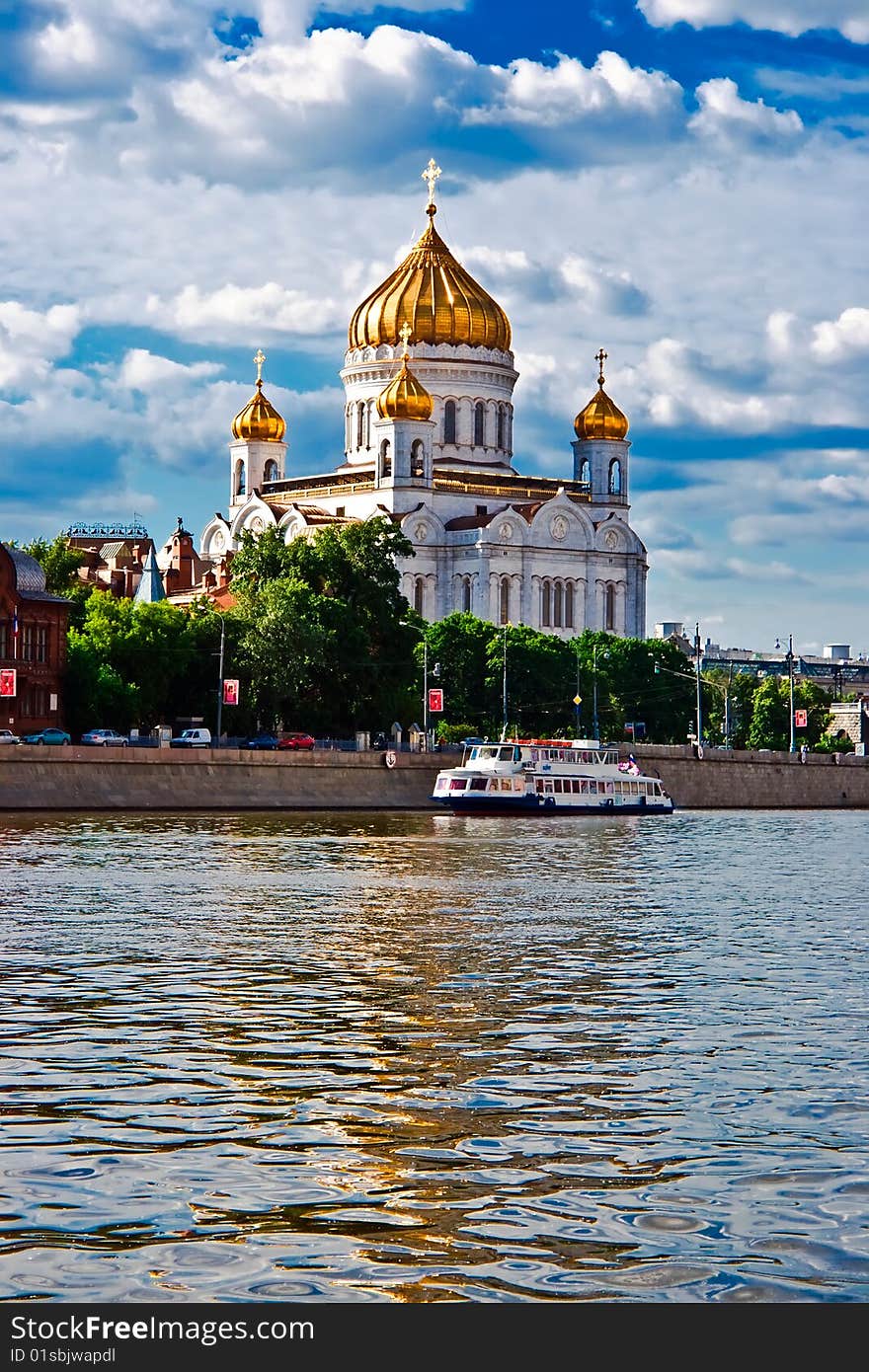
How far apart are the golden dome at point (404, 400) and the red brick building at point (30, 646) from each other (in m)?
51.4

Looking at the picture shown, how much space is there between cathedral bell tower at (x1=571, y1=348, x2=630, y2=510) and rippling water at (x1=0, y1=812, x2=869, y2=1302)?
108126 millimetres

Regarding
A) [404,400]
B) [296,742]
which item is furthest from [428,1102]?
[404,400]

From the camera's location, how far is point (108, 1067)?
17688 mm

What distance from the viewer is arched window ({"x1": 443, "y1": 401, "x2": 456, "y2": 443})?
135 meters

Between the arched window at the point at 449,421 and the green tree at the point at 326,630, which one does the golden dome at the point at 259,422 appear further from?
the green tree at the point at 326,630

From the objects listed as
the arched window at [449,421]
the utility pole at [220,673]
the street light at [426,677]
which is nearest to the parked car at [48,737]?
the utility pole at [220,673]

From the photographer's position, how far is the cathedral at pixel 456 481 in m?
130

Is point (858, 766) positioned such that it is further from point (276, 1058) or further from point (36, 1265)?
point (36, 1265)

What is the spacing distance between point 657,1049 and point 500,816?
56.9 meters

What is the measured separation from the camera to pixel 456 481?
134 metres

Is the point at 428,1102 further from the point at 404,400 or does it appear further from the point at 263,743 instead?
the point at 404,400

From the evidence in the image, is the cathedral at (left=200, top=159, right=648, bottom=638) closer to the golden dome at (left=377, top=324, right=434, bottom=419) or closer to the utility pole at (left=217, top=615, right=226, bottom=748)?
the golden dome at (left=377, top=324, right=434, bottom=419)

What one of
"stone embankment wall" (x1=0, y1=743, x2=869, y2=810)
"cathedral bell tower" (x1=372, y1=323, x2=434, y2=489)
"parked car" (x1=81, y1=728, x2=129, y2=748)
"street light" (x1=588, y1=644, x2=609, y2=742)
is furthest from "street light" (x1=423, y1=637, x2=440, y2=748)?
"cathedral bell tower" (x1=372, y1=323, x2=434, y2=489)
